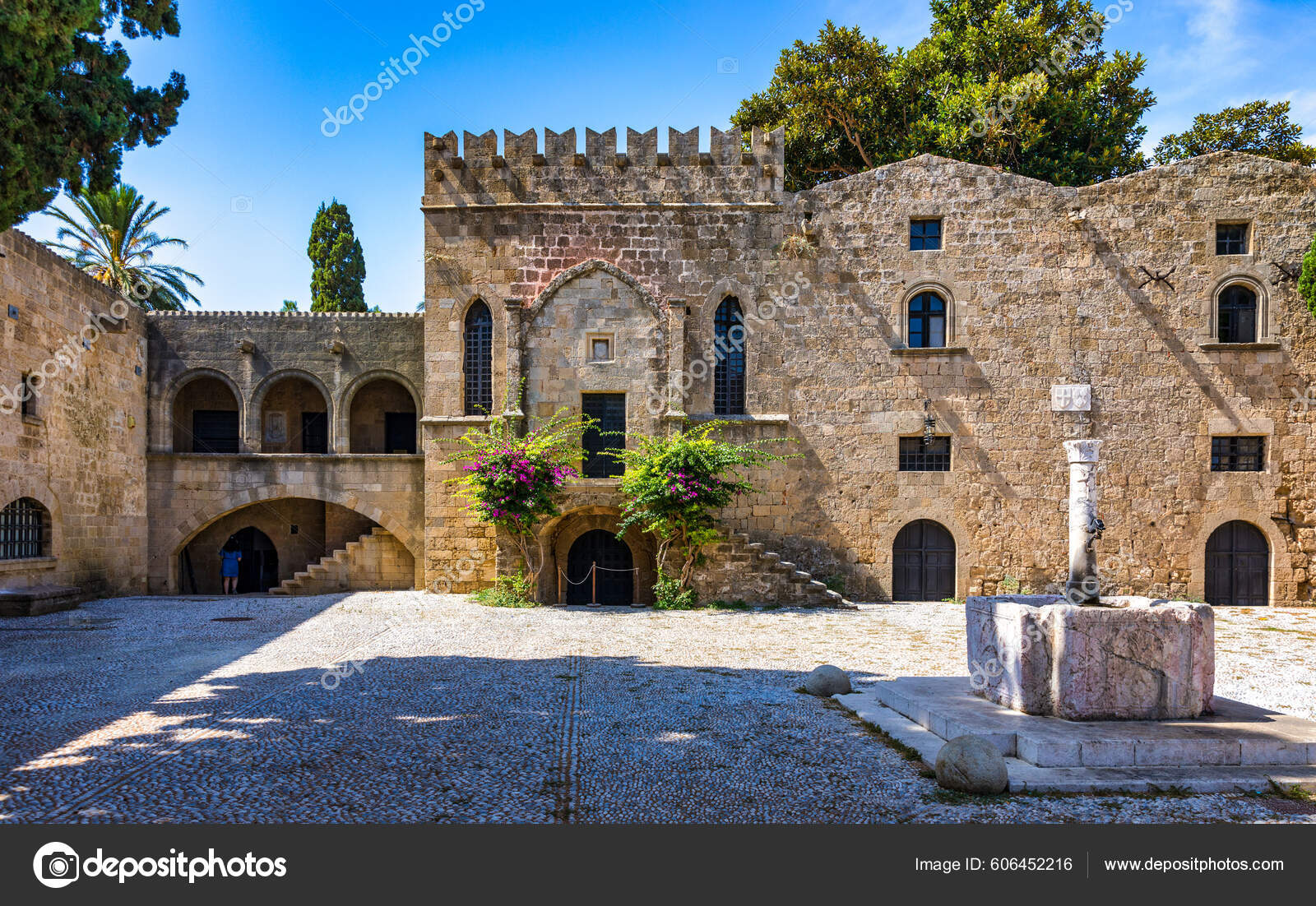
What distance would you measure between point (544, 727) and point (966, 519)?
1157cm

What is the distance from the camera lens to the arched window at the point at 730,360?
15.4 meters

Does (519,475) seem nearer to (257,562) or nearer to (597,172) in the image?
(597,172)

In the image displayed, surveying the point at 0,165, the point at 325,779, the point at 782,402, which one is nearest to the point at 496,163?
the point at 782,402

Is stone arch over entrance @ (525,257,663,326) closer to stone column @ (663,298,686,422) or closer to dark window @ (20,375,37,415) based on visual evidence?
stone column @ (663,298,686,422)

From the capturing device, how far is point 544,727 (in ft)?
19.5

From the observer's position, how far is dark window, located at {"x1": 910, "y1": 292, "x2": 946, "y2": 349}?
15.4 metres

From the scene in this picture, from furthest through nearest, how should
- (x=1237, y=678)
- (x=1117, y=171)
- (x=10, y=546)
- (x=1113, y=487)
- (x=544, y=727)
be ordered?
1. (x=1117, y=171)
2. (x=1113, y=487)
3. (x=10, y=546)
4. (x=1237, y=678)
5. (x=544, y=727)

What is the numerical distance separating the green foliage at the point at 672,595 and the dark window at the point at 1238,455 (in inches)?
419

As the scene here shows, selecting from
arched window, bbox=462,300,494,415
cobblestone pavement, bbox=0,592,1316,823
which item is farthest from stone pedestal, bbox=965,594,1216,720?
arched window, bbox=462,300,494,415

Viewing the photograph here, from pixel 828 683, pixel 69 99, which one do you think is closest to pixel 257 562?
pixel 69 99

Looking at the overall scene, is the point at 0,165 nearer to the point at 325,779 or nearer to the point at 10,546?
the point at 325,779

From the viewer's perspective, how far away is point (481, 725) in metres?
5.99

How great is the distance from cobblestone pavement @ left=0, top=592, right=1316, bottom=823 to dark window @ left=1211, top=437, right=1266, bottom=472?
4706 millimetres

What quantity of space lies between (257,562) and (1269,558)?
22607 millimetres
